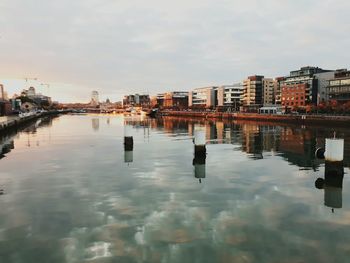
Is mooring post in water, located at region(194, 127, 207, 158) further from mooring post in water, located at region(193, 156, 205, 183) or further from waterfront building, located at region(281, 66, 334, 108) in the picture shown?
waterfront building, located at region(281, 66, 334, 108)

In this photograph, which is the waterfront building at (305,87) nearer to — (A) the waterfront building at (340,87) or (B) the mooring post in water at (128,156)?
(A) the waterfront building at (340,87)

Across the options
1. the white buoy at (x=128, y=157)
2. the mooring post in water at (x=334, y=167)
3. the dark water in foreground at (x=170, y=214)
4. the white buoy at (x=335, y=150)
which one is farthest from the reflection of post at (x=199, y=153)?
the white buoy at (x=335, y=150)

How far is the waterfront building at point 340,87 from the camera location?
145m

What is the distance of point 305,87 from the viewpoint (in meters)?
176

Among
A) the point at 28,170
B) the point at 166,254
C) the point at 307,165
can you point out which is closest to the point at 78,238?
the point at 166,254

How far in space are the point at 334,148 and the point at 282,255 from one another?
13710mm

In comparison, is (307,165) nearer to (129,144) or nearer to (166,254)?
(129,144)

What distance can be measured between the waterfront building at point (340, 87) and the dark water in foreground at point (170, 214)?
419ft

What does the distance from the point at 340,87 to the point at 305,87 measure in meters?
29.2

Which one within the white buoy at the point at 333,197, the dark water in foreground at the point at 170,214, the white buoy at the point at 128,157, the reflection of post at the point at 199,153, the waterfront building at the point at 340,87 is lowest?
the white buoy at the point at 333,197

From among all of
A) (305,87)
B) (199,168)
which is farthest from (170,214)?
(305,87)

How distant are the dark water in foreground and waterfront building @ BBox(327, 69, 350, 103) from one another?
419ft

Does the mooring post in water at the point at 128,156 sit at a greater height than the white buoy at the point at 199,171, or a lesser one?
greater

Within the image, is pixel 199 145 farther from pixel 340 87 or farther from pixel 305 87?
pixel 305 87
